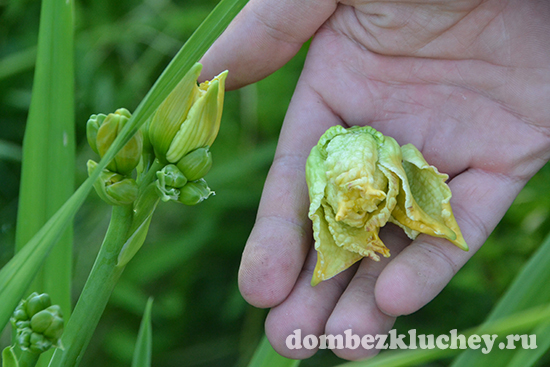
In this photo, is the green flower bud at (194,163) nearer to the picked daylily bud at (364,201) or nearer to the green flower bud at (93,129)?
the green flower bud at (93,129)

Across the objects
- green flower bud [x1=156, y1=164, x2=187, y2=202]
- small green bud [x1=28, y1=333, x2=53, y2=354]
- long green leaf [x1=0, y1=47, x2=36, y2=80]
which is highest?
green flower bud [x1=156, y1=164, x2=187, y2=202]

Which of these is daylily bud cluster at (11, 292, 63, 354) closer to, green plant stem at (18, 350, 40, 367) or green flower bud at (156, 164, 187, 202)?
green plant stem at (18, 350, 40, 367)

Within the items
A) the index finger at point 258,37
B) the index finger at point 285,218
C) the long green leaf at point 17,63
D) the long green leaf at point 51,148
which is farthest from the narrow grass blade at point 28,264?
the long green leaf at point 17,63

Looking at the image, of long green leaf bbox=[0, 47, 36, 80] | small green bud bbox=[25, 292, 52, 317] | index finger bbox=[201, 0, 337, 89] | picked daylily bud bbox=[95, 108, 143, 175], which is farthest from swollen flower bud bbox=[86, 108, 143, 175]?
long green leaf bbox=[0, 47, 36, 80]

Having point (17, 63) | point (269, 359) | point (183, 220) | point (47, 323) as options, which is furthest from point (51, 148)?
point (17, 63)

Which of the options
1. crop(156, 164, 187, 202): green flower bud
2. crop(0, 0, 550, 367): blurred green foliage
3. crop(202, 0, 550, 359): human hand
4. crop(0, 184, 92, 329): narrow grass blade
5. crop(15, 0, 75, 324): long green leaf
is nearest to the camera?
crop(0, 184, 92, 329): narrow grass blade

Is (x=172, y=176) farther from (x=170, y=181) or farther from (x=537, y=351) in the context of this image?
(x=537, y=351)
